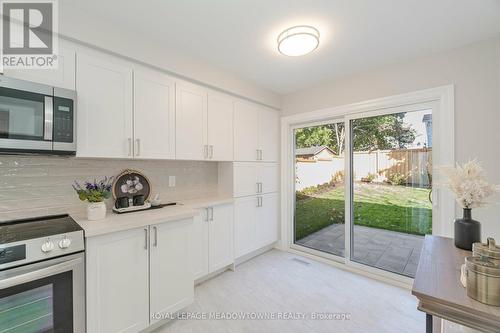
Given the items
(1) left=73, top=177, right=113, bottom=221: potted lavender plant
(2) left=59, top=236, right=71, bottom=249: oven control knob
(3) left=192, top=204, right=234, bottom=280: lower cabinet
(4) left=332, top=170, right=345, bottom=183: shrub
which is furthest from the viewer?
(4) left=332, top=170, right=345, bottom=183: shrub

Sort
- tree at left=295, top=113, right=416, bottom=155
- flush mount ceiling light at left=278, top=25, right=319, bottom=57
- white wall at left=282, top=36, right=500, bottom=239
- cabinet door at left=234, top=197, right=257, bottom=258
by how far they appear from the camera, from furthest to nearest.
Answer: cabinet door at left=234, top=197, right=257, bottom=258 < tree at left=295, top=113, right=416, bottom=155 < white wall at left=282, top=36, right=500, bottom=239 < flush mount ceiling light at left=278, top=25, right=319, bottom=57

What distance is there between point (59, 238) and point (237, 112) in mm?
2257

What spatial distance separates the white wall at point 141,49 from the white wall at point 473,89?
1.97 metres

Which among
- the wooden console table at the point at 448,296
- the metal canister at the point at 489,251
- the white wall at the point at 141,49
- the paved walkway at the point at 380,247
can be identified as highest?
the white wall at the point at 141,49

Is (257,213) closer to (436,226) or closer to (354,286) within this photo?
(354,286)

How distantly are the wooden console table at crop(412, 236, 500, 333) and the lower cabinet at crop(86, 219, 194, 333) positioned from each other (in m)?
1.74

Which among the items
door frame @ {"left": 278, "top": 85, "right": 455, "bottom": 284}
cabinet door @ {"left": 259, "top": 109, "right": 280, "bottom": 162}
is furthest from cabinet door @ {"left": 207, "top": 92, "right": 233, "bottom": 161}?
door frame @ {"left": 278, "top": 85, "right": 455, "bottom": 284}

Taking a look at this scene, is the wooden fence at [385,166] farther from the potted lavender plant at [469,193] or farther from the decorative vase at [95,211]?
the decorative vase at [95,211]

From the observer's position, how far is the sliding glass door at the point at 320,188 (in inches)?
124

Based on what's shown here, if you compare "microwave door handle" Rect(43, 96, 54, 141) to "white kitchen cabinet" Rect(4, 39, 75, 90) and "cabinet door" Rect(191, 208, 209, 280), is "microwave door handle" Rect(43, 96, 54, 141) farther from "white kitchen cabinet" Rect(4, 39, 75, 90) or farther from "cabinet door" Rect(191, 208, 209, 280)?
"cabinet door" Rect(191, 208, 209, 280)

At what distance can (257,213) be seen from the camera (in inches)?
128

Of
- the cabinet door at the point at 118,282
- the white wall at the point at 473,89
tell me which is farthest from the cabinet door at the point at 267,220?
the white wall at the point at 473,89

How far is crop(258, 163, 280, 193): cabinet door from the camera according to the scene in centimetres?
334

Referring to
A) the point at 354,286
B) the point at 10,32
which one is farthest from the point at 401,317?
the point at 10,32
